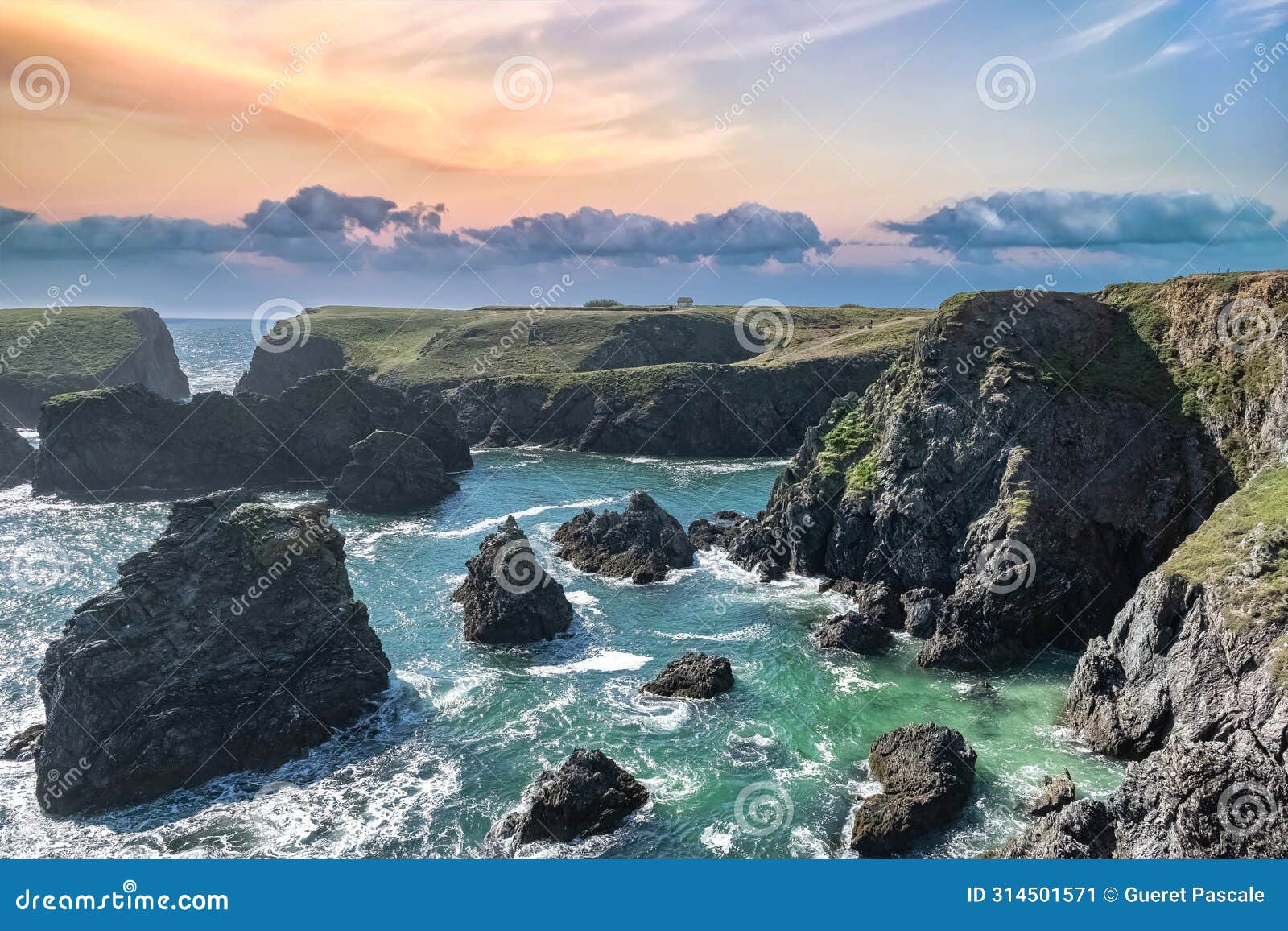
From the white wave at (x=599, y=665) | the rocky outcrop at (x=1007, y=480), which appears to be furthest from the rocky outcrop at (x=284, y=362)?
the white wave at (x=599, y=665)

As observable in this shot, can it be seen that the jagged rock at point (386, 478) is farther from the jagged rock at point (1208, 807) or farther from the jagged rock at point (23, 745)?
the jagged rock at point (1208, 807)

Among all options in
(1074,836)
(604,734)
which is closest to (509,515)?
(604,734)

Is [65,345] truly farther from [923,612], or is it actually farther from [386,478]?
[923,612]

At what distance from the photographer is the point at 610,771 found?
3462 cm

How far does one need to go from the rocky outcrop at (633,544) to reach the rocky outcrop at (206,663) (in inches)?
970

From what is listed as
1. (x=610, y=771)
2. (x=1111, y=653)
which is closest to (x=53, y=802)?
(x=610, y=771)

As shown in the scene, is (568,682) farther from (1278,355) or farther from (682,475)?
(682,475)

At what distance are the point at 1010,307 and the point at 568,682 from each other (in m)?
43.5

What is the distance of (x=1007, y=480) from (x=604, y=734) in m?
30.8

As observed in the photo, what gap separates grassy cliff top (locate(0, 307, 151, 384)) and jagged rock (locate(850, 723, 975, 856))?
166 meters

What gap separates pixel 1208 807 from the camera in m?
24.6

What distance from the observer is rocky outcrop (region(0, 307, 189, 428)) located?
149 m

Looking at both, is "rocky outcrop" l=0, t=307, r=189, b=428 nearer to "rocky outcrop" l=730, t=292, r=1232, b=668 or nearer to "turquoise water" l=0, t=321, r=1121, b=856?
"turquoise water" l=0, t=321, r=1121, b=856

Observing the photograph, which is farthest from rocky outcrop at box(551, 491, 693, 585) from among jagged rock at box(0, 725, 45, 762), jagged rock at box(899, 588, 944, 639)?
jagged rock at box(0, 725, 45, 762)
